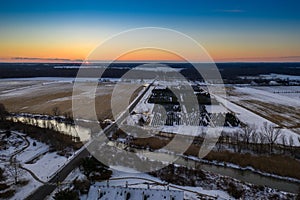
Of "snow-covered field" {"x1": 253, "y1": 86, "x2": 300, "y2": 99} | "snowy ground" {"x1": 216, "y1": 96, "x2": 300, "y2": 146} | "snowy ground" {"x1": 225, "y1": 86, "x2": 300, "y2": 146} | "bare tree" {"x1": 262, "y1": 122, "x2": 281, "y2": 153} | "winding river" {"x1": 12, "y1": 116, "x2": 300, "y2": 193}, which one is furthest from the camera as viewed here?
"snow-covered field" {"x1": 253, "y1": 86, "x2": 300, "y2": 99}

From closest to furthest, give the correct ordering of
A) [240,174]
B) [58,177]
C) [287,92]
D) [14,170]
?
[58,177] < [14,170] < [240,174] < [287,92]

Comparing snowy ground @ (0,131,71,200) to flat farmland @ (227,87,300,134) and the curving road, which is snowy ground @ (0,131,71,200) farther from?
flat farmland @ (227,87,300,134)

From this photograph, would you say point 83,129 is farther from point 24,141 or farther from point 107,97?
point 107,97

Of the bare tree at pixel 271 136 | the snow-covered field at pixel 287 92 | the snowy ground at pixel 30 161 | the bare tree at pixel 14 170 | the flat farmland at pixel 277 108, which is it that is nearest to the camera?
the snowy ground at pixel 30 161

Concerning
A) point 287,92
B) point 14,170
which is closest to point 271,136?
point 14,170

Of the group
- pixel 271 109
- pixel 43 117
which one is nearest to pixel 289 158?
pixel 271 109

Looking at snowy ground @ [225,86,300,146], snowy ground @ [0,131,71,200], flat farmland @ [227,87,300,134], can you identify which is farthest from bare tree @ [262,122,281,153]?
snowy ground @ [0,131,71,200]

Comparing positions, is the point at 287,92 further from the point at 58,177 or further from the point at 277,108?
the point at 58,177

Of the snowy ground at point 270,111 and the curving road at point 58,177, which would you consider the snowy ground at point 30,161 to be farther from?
the snowy ground at point 270,111

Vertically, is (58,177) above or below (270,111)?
below

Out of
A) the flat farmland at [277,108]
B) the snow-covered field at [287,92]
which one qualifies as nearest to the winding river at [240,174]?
the flat farmland at [277,108]

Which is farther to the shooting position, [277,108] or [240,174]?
[277,108]

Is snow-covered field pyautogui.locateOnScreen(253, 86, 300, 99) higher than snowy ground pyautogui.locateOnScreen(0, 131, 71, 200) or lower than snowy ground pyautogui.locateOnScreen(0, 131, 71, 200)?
higher
